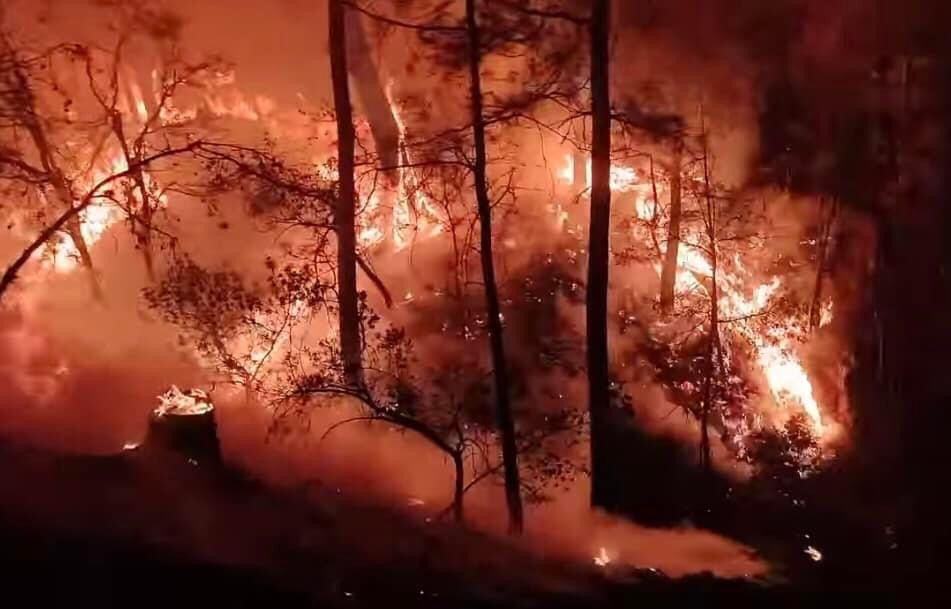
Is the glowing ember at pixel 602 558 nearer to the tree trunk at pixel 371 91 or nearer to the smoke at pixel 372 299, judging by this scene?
the smoke at pixel 372 299

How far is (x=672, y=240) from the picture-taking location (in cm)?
1789

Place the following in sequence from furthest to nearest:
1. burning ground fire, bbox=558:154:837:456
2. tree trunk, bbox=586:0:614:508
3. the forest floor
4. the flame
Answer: burning ground fire, bbox=558:154:837:456, the flame, tree trunk, bbox=586:0:614:508, the forest floor

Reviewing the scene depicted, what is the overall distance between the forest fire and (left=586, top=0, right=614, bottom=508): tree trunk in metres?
0.06

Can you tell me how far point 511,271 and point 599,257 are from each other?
13.2 ft

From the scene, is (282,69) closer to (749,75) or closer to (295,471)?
(295,471)

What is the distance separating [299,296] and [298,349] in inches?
40.2

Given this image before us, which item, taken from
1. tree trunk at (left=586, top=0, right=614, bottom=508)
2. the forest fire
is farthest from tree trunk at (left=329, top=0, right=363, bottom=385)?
tree trunk at (left=586, top=0, right=614, bottom=508)

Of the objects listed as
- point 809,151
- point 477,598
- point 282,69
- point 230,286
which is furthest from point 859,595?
point 282,69

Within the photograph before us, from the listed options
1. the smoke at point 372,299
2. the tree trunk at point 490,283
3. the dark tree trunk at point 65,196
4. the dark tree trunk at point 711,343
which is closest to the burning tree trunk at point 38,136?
the dark tree trunk at point 65,196

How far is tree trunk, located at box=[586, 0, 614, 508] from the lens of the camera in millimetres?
13812

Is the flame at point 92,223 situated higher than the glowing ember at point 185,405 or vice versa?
the flame at point 92,223

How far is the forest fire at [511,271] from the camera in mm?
15102

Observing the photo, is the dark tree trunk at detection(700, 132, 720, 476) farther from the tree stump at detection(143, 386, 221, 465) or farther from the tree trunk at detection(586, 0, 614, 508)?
the tree stump at detection(143, 386, 221, 465)

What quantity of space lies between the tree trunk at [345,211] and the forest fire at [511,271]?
6cm
